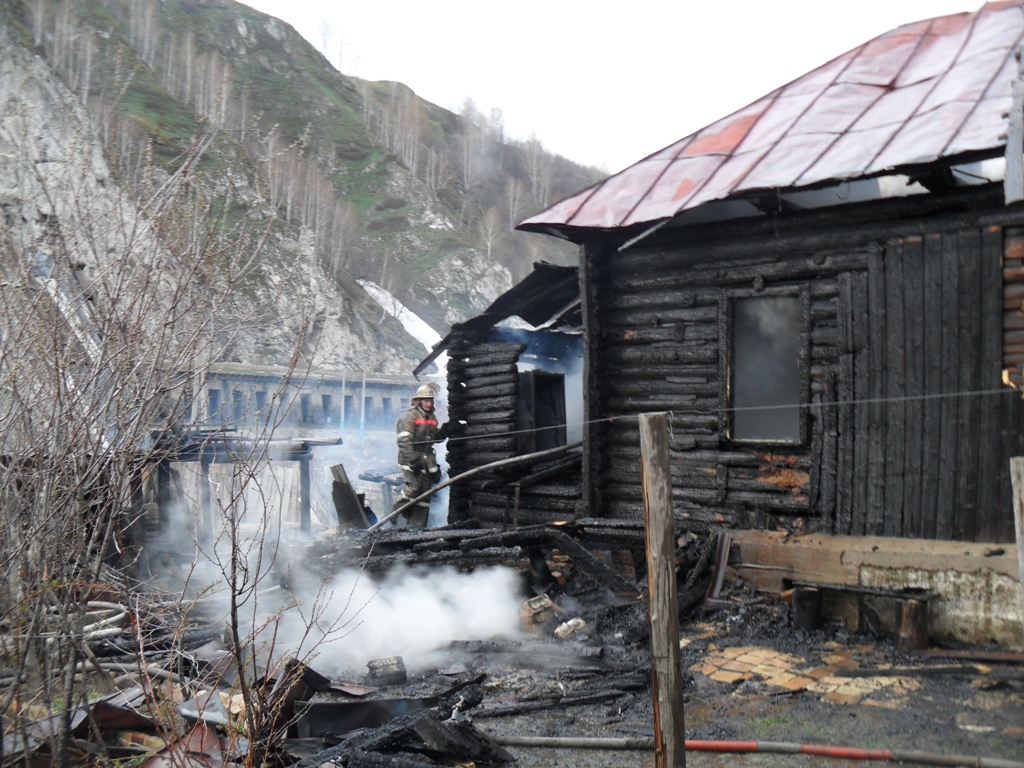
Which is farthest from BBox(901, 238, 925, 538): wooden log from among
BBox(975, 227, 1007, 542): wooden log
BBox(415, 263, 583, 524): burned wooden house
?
BBox(415, 263, 583, 524): burned wooden house

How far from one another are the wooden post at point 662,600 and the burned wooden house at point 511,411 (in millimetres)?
7260

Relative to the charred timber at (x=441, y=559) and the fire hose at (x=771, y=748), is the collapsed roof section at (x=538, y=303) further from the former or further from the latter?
the fire hose at (x=771, y=748)

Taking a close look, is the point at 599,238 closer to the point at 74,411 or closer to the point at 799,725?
the point at 799,725

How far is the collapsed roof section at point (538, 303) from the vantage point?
12.4 meters

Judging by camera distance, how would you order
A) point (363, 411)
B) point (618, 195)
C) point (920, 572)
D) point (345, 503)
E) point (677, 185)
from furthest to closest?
point (363, 411) → point (345, 503) → point (618, 195) → point (677, 185) → point (920, 572)

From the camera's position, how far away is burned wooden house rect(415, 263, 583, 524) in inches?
475

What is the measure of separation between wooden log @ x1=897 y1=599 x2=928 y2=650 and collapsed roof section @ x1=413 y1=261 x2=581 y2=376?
6.70 meters

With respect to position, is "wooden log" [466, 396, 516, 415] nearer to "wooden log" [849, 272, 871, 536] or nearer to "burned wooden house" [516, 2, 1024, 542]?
"burned wooden house" [516, 2, 1024, 542]

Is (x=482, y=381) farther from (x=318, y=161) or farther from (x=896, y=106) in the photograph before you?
(x=318, y=161)

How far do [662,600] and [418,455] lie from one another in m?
9.54

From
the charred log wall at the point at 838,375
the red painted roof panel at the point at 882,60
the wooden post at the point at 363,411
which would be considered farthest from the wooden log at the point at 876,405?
the wooden post at the point at 363,411

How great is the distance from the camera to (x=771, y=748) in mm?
5254

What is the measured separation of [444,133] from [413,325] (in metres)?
56.3

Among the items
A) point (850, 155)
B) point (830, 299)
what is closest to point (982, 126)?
point (850, 155)
